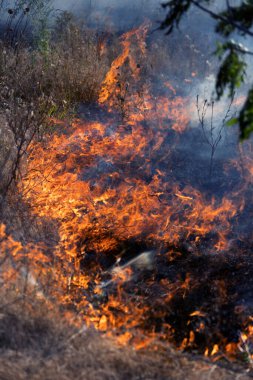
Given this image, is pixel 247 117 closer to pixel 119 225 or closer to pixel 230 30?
pixel 230 30

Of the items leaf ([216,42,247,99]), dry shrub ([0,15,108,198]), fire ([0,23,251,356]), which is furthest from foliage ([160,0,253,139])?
dry shrub ([0,15,108,198])

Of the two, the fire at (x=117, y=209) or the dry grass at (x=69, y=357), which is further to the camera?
the fire at (x=117, y=209)

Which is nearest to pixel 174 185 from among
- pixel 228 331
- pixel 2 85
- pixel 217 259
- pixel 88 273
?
pixel 217 259

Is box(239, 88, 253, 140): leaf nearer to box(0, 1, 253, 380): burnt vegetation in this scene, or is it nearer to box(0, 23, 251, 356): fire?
box(0, 1, 253, 380): burnt vegetation

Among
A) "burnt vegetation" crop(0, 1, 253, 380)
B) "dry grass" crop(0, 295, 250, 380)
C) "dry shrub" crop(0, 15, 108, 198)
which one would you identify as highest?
"dry shrub" crop(0, 15, 108, 198)

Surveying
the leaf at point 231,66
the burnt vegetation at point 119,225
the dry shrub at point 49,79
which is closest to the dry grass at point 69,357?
the burnt vegetation at point 119,225

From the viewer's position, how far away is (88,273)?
4633 mm

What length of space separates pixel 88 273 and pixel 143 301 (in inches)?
27.7

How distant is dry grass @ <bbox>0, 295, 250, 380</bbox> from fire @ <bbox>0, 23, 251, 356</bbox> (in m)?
0.21

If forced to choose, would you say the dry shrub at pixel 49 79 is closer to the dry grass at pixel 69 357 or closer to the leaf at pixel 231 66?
the dry grass at pixel 69 357

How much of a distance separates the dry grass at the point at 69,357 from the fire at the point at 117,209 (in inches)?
8.2

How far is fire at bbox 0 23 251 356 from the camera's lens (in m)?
3.96

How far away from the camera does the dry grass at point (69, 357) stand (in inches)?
106

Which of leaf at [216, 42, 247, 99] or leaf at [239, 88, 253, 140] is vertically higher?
leaf at [216, 42, 247, 99]
